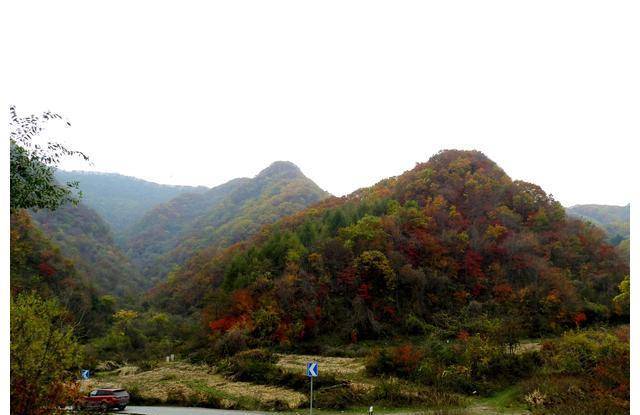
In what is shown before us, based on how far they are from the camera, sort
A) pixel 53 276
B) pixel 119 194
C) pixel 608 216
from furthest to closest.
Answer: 1. pixel 119 194
2. pixel 608 216
3. pixel 53 276

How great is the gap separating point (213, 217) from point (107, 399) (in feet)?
345

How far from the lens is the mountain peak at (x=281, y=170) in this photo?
140 m

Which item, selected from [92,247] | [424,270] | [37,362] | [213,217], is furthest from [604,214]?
[37,362]

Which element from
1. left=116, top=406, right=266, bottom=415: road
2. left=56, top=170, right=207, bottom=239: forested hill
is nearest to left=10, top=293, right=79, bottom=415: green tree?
left=116, top=406, right=266, bottom=415: road

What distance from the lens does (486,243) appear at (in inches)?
2132

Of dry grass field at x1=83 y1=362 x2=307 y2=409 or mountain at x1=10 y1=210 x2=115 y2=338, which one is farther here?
mountain at x1=10 y1=210 x2=115 y2=338

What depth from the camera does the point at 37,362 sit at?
9.26 meters

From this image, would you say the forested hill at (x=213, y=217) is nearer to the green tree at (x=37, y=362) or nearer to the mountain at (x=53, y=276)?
the mountain at (x=53, y=276)

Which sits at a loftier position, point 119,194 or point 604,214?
point 119,194

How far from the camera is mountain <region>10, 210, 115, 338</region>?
53688 millimetres

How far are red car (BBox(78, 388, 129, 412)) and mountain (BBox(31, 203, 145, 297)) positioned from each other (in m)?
62.9

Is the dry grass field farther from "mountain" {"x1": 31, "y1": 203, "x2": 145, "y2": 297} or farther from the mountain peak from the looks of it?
the mountain peak

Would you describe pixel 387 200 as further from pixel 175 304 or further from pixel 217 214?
pixel 217 214

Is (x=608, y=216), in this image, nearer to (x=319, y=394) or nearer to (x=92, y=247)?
(x=319, y=394)
